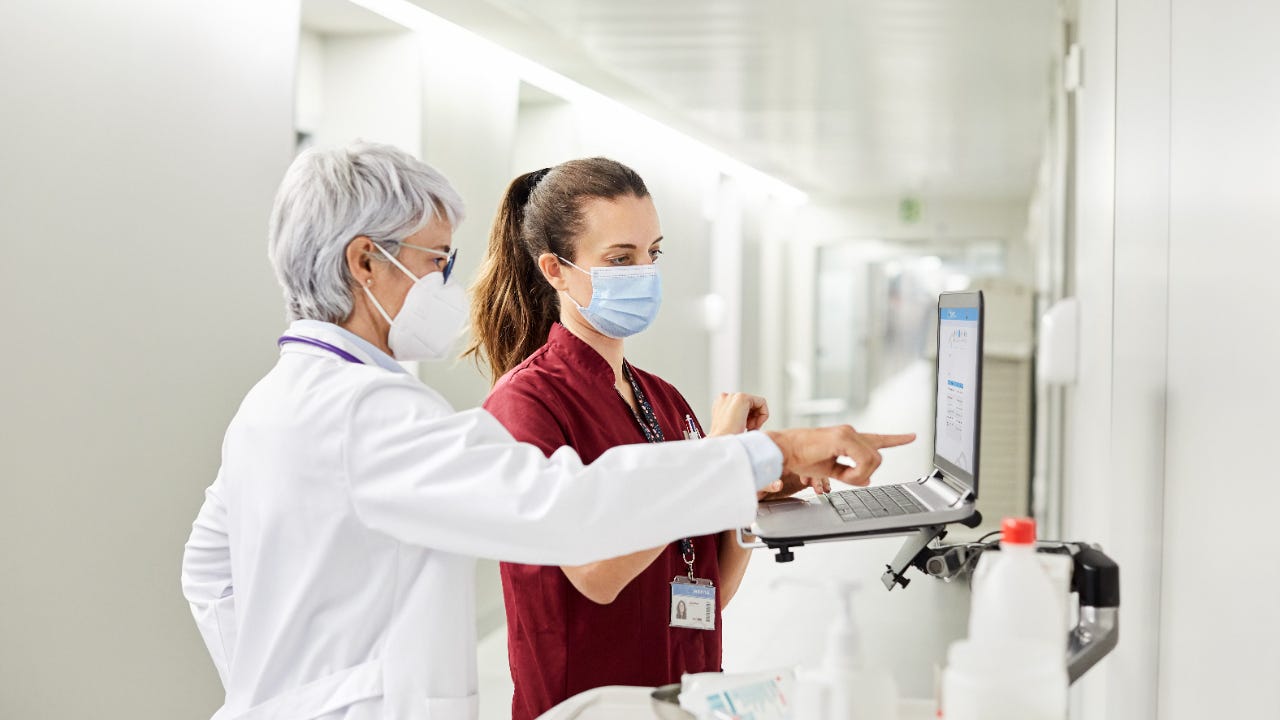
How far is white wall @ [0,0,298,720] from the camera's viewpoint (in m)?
2.58

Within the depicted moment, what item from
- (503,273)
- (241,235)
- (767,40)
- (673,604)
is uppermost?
(767,40)

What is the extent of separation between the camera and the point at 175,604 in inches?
119

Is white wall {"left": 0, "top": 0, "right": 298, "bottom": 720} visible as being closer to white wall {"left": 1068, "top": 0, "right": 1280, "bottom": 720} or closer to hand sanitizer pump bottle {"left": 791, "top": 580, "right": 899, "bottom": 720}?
hand sanitizer pump bottle {"left": 791, "top": 580, "right": 899, "bottom": 720}

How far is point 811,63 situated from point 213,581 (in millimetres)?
4433

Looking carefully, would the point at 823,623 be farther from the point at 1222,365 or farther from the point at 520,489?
the point at 520,489

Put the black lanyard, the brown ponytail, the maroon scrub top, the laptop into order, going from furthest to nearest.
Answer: the brown ponytail → the black lanyard → the maroon scrub top → the laptop

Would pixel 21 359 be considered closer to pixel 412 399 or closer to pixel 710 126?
pixel 412 399

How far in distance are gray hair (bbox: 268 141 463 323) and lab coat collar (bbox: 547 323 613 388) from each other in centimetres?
51

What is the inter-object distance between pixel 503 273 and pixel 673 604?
719mm

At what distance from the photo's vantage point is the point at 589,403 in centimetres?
176

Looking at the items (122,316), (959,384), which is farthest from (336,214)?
(122,316)

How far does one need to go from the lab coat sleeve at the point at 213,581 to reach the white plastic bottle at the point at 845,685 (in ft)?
Answer: 2.79

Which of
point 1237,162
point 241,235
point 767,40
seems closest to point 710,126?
point 767,40

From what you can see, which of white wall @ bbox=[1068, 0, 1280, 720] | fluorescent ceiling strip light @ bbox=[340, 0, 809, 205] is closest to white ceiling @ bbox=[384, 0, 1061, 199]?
fluorescent ceiling strip light @ bbox=[340, 0, 809, 205]
